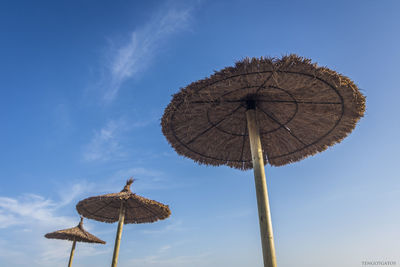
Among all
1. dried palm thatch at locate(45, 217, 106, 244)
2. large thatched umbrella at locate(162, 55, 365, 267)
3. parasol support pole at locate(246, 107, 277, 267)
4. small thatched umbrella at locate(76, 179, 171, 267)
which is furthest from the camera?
dried palm thatch at locate(45, 217, 106, 244)

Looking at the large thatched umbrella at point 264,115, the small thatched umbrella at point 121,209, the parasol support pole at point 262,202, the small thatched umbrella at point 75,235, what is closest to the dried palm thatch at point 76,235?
the small thatched umbrella at point 75,235

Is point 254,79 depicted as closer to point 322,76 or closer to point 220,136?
point 322,76

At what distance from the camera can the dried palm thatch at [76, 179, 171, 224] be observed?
25.6 feet

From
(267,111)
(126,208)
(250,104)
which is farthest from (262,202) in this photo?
(126,208)

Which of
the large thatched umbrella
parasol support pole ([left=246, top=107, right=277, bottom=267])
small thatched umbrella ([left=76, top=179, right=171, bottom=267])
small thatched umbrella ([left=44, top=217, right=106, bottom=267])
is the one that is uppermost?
the large thatched umbrella

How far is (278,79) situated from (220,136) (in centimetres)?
196

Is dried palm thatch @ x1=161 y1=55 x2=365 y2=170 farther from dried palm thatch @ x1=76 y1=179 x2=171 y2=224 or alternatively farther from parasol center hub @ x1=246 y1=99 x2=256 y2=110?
dried palm thatch @ x1=76 y1=179 x2=171 y2=224

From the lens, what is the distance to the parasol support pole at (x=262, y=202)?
3111mm

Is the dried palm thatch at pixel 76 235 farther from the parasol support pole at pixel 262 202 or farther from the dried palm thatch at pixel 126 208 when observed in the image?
the parasol support pole at pixel 262 202

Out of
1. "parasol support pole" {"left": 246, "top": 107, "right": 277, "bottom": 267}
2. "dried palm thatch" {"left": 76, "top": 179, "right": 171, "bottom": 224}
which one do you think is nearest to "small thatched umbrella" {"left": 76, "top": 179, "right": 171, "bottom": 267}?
"dried palm thatch" {"left": 76, "top": 179, "right": 171, "bottom": 224}

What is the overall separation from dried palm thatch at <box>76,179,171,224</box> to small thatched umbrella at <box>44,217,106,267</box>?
267 cm

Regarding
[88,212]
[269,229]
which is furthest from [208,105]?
[88,212]

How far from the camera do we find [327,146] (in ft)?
17.3

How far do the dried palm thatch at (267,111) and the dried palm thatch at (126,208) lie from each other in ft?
11.0
